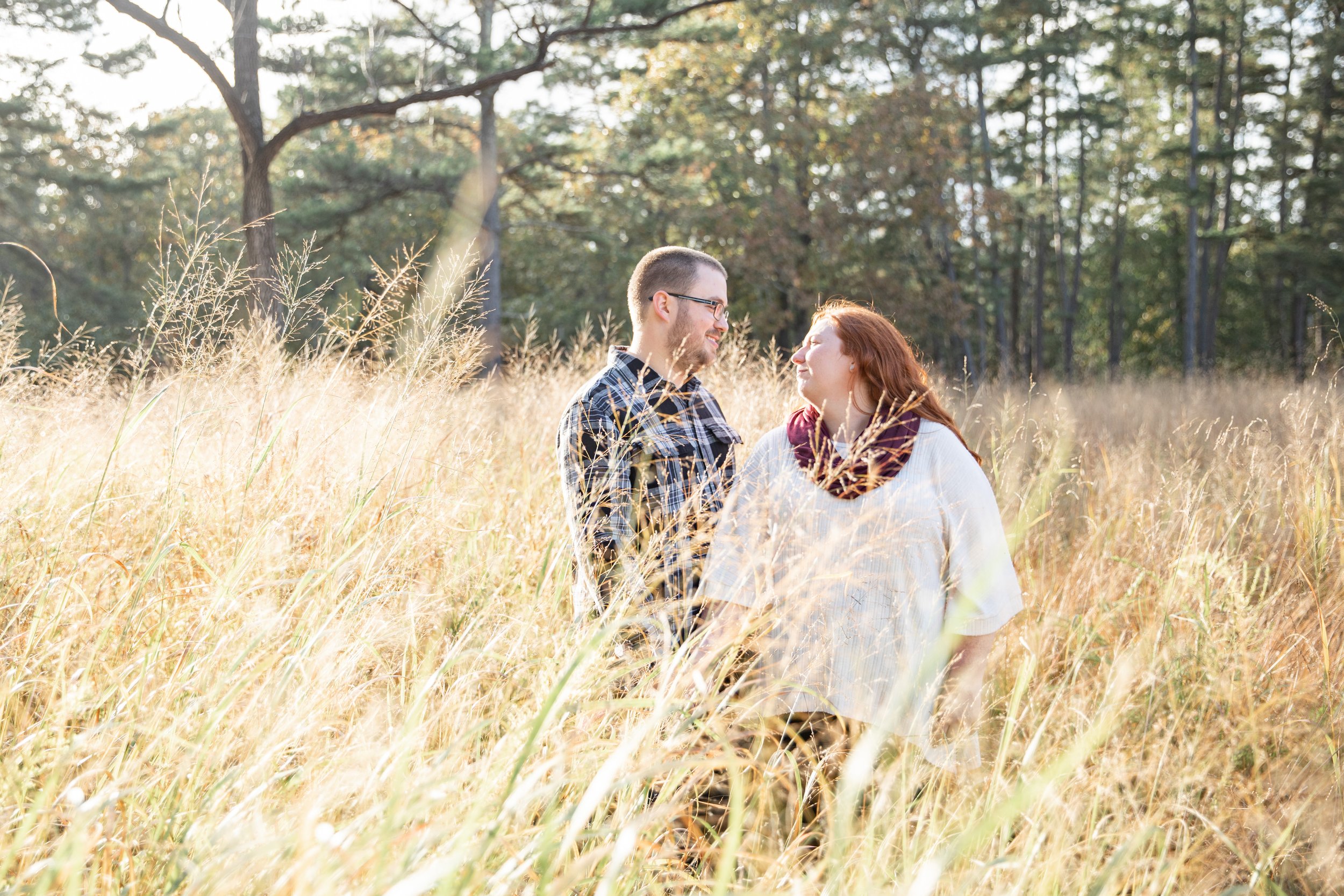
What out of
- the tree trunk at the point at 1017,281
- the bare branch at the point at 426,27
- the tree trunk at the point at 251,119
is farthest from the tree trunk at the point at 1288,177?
the tree trunk at the point at 251,119

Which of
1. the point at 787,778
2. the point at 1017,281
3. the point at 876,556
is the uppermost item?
the point at 1017,281

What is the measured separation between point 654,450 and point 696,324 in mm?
409

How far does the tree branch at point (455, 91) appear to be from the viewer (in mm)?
7887

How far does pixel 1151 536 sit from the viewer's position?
9.84ft

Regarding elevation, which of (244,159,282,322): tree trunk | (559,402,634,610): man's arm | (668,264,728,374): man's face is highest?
(244,159,282,322): tree trunk

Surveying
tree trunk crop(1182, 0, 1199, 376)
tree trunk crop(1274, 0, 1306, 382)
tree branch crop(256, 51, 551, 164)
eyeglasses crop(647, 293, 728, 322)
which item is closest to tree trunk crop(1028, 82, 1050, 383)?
tree trunk crop(1182, 0, 1199, 376)

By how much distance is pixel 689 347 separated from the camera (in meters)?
2.33

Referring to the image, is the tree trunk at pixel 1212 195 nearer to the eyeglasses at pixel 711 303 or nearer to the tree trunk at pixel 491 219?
the tree trunk at pixel 491 219

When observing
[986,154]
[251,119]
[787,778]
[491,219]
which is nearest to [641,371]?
[787,778]

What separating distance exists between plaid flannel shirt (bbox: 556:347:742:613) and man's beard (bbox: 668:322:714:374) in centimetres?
9

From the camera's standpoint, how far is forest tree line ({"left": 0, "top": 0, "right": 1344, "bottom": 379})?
37.2 feet

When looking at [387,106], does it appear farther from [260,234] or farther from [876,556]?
[876,556]

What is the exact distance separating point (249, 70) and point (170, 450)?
23.8 feet

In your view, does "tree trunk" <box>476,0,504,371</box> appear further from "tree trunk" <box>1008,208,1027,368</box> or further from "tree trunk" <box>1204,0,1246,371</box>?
"tree trunk" <box>1008,208,1027,368</box>
